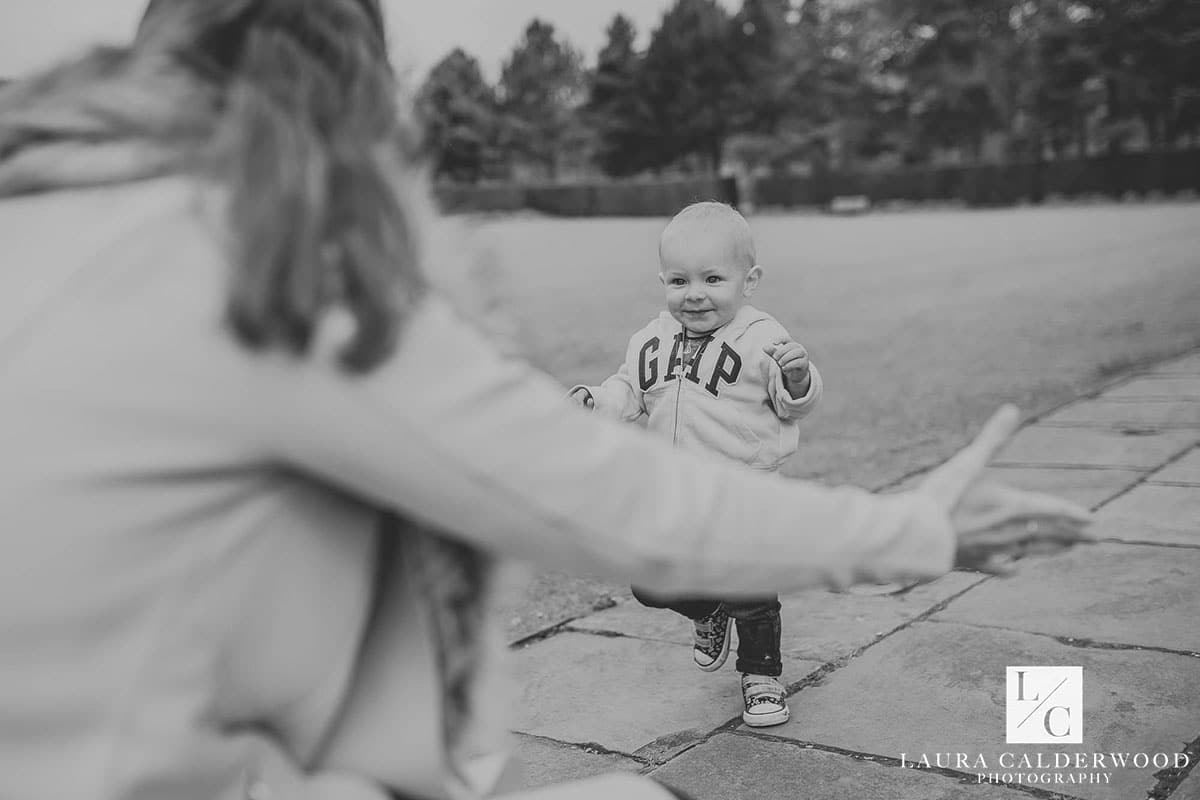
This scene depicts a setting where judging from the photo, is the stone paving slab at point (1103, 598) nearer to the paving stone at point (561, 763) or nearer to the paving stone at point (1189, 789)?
the paving stone at point (1189, 789)

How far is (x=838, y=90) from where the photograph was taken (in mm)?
66438

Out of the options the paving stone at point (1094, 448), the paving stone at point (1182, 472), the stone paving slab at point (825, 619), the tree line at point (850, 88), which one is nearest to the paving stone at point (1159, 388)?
the paving stone at point (1094, 448)

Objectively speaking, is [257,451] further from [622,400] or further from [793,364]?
[622,400]

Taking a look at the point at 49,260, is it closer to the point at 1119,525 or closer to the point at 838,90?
the point at 1119,525

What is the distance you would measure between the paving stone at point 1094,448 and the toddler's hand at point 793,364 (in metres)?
3.01

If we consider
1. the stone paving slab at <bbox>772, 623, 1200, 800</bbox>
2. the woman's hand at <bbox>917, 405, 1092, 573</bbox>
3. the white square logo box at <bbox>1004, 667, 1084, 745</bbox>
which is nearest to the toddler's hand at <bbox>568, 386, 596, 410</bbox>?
the stone paving slab at <bbox>772, 623, 1200, 800</bbox>

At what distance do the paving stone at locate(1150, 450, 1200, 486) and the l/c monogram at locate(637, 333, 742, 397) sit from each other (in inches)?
111

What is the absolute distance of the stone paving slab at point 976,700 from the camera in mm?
3076

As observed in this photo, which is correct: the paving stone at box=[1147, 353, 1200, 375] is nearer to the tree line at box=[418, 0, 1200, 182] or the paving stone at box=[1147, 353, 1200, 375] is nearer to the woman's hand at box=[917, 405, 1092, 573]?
the woman's hand at box=[917, 405, 1092, 573]

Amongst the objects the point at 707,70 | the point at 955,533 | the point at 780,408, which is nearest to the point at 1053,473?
the point at 780,408

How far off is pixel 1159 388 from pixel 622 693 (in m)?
5.59

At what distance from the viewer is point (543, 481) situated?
1.05m

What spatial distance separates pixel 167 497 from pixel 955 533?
2.34 feet

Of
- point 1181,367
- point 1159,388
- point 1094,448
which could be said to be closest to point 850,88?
point 1181,367
